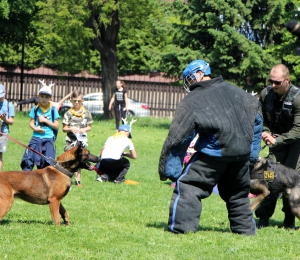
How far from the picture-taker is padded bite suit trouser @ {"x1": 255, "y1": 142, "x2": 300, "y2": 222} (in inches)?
349

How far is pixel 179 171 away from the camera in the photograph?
7.20m

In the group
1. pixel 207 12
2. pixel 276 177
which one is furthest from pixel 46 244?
pixel 207 12

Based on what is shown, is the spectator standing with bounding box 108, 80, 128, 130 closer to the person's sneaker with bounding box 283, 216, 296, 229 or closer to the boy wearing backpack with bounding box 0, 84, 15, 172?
the boy wearing backpack with bounding box 0, 84, 15, 172

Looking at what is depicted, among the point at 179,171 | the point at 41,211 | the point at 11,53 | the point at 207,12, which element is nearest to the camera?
the point at 179,171

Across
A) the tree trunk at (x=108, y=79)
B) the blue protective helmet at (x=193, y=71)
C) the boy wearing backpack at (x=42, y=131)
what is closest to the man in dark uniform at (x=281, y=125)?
the blue protective helmet at (x=193, y=71)

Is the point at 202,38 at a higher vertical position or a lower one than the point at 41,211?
higher

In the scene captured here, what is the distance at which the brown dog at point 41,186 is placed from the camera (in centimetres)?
751

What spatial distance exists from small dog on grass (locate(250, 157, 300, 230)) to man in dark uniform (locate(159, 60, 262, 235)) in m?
0.94

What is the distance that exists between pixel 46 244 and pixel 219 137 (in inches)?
88.3

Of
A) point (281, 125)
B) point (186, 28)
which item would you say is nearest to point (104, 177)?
point (281, 125)

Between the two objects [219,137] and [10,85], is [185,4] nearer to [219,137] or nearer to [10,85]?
[10,85]

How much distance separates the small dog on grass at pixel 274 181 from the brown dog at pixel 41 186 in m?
2.52

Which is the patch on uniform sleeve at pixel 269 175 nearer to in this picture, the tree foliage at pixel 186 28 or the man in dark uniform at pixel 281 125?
the man in dark uniform at pixel 281 125

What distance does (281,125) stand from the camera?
347 inches
